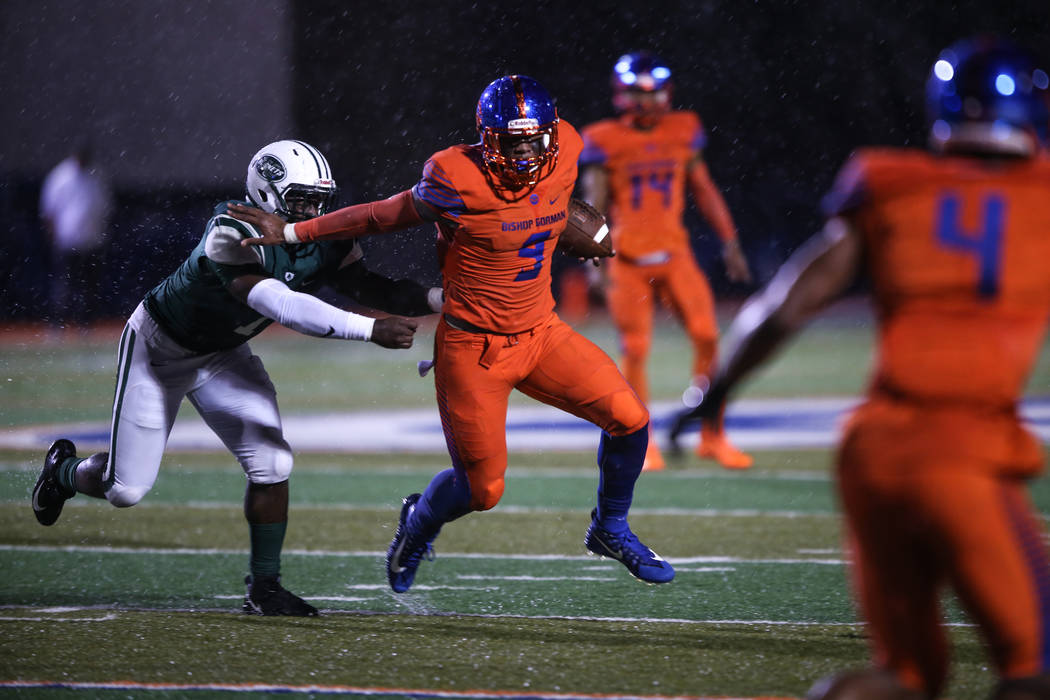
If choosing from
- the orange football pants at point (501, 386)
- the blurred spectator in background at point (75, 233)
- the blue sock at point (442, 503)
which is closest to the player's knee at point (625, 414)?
the orange football pants at point (501, 386)

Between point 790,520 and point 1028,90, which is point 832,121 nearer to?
point 790,520

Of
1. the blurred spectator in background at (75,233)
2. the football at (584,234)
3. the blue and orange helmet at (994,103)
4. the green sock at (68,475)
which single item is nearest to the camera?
the blue and orange helmet at (994,103)

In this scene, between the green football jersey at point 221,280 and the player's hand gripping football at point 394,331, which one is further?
the green football jersey at point 221,280

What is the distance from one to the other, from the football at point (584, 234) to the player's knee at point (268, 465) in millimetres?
1076

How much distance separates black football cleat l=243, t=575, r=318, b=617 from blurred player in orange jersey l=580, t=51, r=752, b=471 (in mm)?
3137

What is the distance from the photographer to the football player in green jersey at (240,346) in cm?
415

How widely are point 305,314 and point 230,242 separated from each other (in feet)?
1.18

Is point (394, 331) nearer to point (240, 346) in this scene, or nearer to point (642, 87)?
point (240, 346)

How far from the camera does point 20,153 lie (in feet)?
54.6

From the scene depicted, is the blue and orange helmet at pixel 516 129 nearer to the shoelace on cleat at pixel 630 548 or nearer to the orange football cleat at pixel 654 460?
the shoelace on cleat at pixel 630 548

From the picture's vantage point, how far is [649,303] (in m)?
7.09

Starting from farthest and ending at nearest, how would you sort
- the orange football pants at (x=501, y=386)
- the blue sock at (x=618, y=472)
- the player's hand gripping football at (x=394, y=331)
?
the blue sock at (x=618, y=472)
the orange football pants at (x=501, y=386)
the player's hand gripping football at (x=394, y=331)

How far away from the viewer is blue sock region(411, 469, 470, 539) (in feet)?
13.5

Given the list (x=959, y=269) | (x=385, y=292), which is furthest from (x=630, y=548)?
(x=959, y=269)
